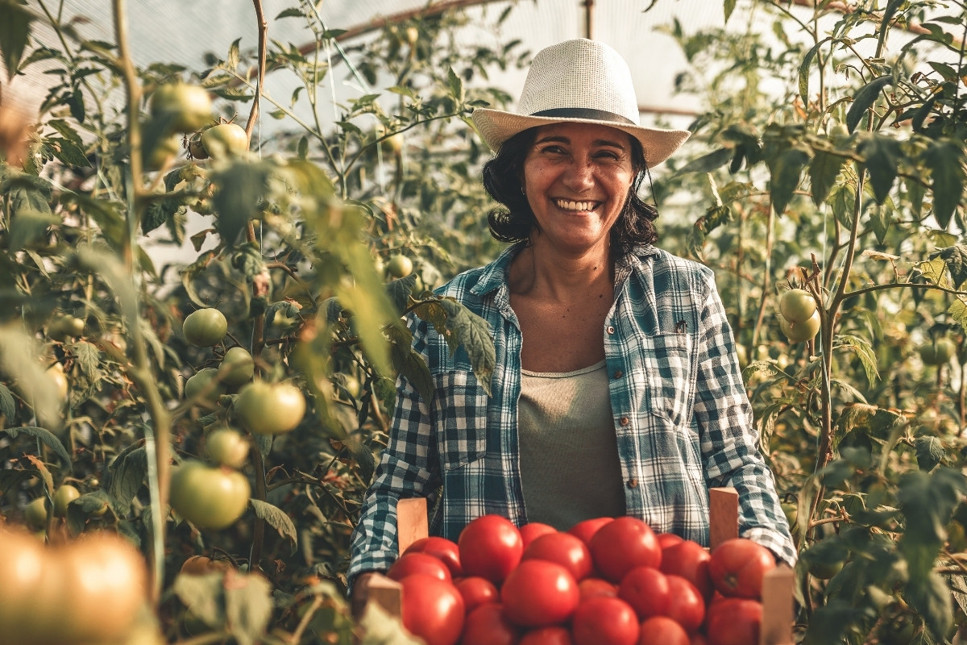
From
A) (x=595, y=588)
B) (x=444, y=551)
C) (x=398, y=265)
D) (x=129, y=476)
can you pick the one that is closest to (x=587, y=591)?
(x=595, y=588)

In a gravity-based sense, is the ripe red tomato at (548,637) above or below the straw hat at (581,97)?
below

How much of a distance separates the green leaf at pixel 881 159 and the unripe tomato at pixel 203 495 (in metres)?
0.80

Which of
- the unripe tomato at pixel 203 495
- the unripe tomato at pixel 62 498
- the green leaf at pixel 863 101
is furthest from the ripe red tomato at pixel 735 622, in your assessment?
the unripe tomato at pixel 62 498

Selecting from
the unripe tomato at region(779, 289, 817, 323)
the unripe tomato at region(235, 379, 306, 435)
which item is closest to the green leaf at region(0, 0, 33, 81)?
the unripe tomato at region(235, 379, 306, 435)

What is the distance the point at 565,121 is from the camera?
171cm

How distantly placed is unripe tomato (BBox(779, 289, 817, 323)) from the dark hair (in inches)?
14.0

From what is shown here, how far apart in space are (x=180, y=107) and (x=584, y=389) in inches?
45.9

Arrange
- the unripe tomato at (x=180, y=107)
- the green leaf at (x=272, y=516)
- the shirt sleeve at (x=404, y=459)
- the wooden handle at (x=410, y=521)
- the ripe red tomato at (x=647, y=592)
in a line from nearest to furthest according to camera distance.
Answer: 1. the unripe tomato at (x=180, y=107)
2. the ripe red tomato at (x=647, y=592)
3. the wooden handle at (x=410, y=521)
4. the green leaf at (x=272, y=516)
5. the shirt sleeve at (x=404, y=459)

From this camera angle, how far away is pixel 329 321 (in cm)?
136

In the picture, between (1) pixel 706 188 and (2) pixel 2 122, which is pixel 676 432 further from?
(2) pixel 2 122

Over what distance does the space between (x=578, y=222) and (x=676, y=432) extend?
49 cm

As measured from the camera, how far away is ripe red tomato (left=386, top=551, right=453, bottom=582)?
3.44 feet

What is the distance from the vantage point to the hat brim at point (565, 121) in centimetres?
172

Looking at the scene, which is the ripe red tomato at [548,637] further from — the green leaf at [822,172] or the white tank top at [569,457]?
the white tank top at [569,457]
